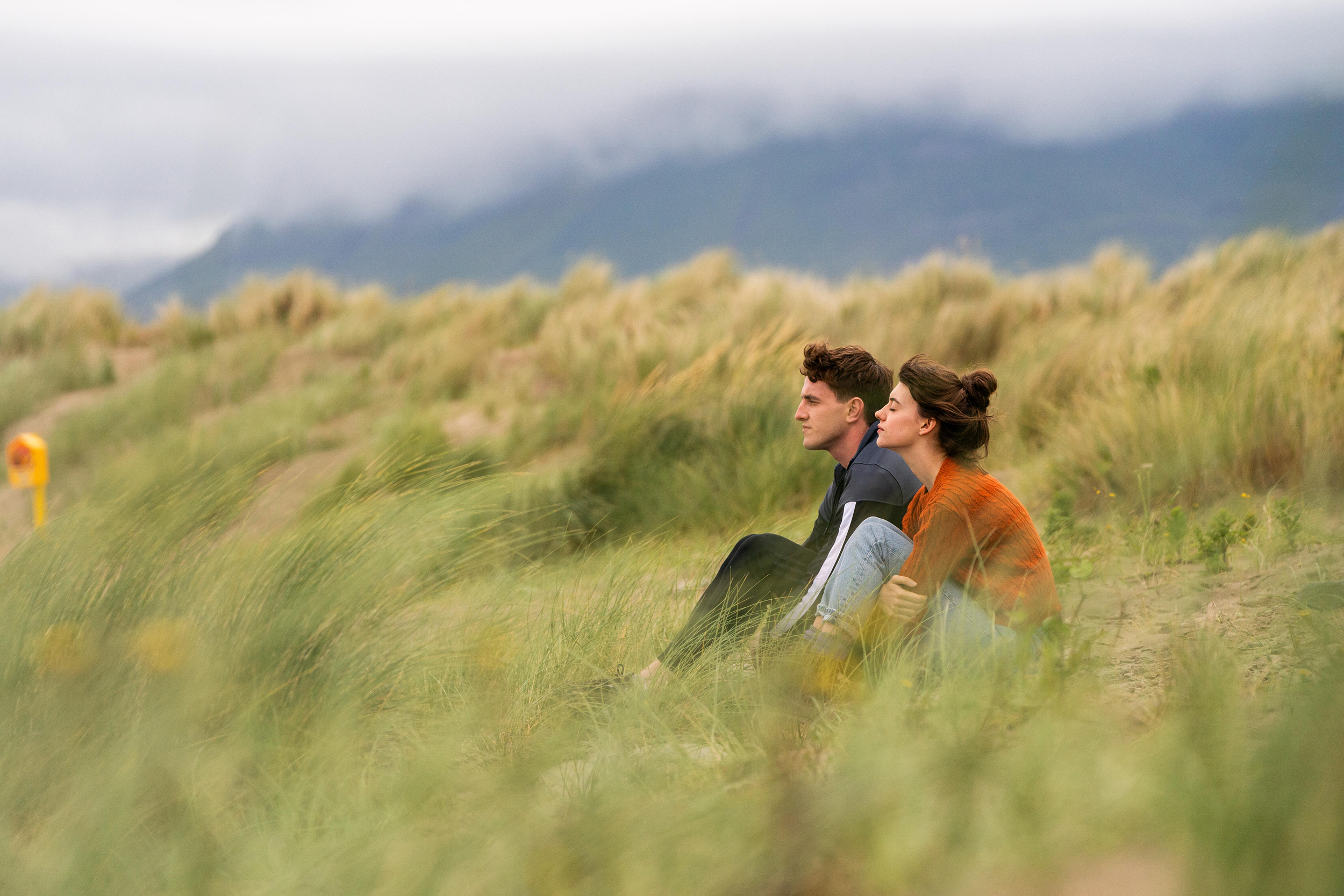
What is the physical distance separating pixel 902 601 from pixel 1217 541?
6.19 ft

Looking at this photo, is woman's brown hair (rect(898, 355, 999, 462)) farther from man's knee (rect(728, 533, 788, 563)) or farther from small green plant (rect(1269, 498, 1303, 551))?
small green plant (rect(1269, 498, 1303, 551))

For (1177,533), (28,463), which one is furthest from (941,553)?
(28,463)

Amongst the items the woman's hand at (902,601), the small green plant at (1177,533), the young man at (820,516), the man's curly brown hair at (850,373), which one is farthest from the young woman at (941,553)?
the small green plant at (1177,533)

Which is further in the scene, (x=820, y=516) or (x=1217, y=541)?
(x=1217, y=541)

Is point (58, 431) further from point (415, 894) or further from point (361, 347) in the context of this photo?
point (415, 894)

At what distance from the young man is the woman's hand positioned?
0.39 metres

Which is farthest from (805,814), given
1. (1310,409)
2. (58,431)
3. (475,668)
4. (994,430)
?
(58,431)

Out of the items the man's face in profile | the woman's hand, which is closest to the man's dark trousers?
the man's face in profile

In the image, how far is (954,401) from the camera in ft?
9.37

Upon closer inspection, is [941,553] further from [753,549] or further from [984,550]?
[753,549]

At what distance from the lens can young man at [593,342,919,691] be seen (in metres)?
3.01

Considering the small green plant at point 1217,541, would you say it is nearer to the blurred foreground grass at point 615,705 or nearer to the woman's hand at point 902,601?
the blurred foreground grass at point 615,705

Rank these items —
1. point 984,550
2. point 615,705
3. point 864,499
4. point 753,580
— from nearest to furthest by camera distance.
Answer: point 615,705
point 984,550
point 864,499
point 753,580

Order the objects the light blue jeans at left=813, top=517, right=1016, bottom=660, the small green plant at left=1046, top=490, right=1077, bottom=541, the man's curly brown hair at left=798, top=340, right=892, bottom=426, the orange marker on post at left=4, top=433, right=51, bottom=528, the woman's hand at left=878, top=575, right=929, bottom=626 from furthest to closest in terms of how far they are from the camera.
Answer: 1. the orange marker on post at left=4, top=433, right=51, bottom=528
2. the small green plant at left=1046, top=490, right=1077, bottom=541
3. the man's curly brown hair at left=798, top=340, right=892, bottom=426
4. the woman's hand at left=878, top=575, right=929, bottom=626
5. the light blue jeans at left=813, top=517, right=1016, bottom=660
